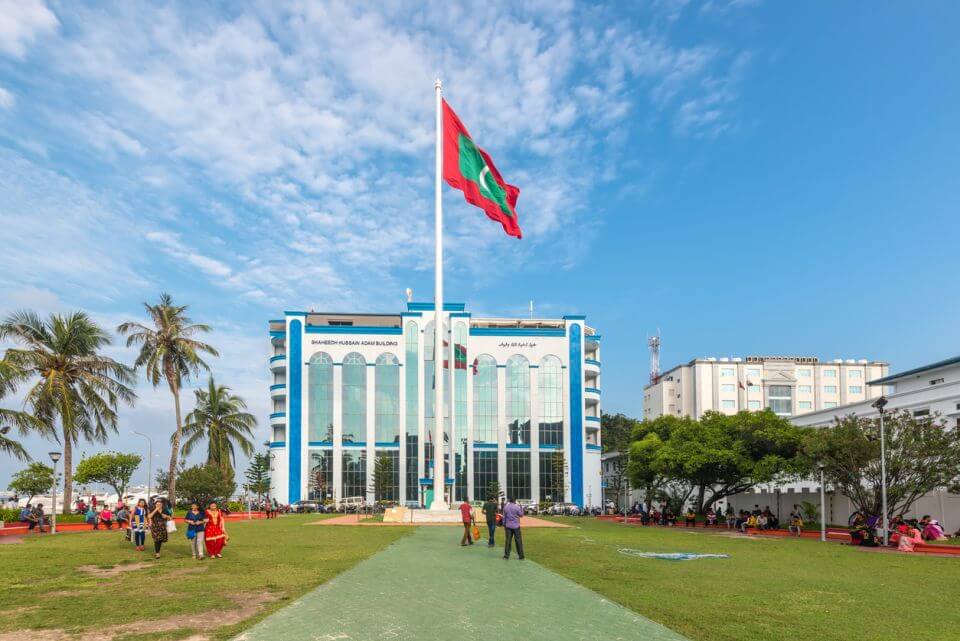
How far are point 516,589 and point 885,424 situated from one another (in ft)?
77.8

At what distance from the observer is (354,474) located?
76.8 meters

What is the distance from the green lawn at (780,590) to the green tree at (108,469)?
77.0 m

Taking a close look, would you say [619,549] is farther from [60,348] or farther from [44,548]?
[60,348]

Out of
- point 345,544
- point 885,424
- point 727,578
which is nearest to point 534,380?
point 885,424

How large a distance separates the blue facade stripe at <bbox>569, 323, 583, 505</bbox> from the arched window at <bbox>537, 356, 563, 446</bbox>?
4.01ft

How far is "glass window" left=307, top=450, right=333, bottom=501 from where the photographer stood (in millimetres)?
75438

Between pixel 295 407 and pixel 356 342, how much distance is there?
8862 millimetres

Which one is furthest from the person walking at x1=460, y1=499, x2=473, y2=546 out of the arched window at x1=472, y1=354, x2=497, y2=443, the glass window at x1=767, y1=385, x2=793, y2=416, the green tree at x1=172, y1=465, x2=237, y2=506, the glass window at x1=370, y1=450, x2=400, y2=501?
the glass window at x1=767, y1=385, x2=793, y2=416

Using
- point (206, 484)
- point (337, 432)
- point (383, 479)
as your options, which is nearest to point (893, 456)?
point (206, 484)

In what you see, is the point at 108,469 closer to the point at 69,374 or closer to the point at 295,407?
the point at 295,407

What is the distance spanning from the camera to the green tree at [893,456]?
29703 millimetres

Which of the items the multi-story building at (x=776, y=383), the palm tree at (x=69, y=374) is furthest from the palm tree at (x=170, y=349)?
the multi-story building at (x=776, y=383)

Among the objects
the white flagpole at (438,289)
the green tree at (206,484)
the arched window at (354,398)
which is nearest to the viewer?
the white flagpole at (438,289)

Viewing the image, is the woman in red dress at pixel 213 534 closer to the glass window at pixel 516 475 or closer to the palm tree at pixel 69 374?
the palm tree at pixel 69 374
